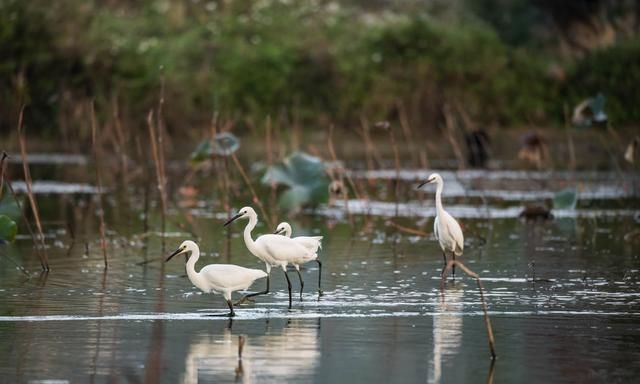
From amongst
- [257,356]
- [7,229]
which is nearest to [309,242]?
[257,356]

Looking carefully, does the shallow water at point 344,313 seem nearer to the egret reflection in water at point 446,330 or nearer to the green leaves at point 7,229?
the egret reflection in water at point 446,330

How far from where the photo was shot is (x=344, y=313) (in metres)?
11.6

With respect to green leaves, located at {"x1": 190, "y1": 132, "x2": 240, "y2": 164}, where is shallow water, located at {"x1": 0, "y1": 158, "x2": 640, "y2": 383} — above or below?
below

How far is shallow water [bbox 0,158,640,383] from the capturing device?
9.27 meters

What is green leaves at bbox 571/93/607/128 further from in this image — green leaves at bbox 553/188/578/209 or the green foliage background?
the green foliage background

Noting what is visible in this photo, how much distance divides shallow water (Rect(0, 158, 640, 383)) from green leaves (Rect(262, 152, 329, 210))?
0.55 meters

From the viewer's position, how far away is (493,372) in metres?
9.16

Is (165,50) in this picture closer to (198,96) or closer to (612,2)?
(198,96)

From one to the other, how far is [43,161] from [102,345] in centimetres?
2252

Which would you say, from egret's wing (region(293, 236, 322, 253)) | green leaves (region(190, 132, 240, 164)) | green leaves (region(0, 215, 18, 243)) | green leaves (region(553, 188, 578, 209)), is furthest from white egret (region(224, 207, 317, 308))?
green leaves (region(553, 188, 578, 209))

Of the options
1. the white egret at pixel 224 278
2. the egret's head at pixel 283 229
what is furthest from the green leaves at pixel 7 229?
the white egret at pixel 224 278

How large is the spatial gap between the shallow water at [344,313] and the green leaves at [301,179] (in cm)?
55

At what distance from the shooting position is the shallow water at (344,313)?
30.4 feet

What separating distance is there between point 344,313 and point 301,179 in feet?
23.7
